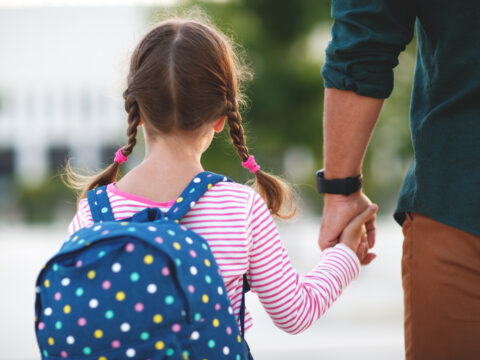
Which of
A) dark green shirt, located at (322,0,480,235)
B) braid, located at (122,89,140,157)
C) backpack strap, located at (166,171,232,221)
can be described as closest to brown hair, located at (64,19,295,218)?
braid, located at (122,89,140,157)

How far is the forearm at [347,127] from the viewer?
1.97 meters

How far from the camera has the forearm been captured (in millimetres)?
1972

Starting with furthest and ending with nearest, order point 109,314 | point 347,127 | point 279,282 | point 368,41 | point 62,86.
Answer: point 62,86, point 347,127, point 368,41, point 279,282, point 109,314

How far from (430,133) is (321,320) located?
19.1 feet

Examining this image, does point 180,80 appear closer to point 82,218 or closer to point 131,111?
point 131,111

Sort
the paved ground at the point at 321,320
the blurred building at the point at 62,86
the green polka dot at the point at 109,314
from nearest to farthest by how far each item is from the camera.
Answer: the green polka dot at the point at 109,314 → the paved ground at the point at 321,320 → the blurred building at the point at 62,86

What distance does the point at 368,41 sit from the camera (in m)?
1.88

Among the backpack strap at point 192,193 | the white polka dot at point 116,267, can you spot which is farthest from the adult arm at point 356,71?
the white polka dot at point 116,267

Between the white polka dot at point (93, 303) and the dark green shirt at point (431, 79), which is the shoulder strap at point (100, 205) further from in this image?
the dark green shirt at point (431, 79)

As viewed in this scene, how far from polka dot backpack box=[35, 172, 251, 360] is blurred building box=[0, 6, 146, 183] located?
34307mm

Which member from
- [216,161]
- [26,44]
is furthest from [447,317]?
[26,44]

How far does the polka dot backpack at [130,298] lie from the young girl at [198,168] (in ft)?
0.62

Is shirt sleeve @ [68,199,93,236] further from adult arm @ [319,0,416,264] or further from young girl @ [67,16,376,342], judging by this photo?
adult arm @ [319,0,416,264]

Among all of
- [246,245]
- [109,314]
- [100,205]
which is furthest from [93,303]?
[246,245]
